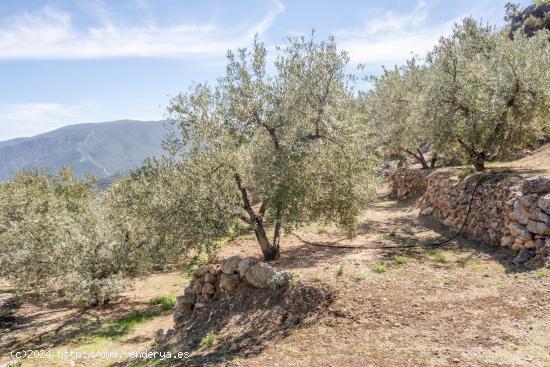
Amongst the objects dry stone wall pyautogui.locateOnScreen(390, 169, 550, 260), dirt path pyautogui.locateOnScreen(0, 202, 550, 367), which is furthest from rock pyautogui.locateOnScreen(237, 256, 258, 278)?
dry stone wall pyautogui.locateOnScreen(390, 169, 550, 260)

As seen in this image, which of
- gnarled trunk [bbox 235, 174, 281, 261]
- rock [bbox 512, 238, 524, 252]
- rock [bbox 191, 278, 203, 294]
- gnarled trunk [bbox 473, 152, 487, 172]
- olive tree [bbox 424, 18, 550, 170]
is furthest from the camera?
gnarled trunk [bbox 473, 152, 487, 172]

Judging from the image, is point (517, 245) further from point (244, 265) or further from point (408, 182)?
point (408, 182)

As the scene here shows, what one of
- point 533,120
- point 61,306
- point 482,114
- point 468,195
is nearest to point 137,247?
point 61,306

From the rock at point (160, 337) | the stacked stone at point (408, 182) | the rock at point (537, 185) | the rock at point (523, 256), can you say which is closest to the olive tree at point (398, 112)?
the stacked stone at point (408, 182)

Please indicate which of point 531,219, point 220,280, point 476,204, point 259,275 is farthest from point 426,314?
point 476,204

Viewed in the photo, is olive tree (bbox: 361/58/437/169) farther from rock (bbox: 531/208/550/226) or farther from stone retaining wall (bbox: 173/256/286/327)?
stone retaining wall (bbox: 173/256/286/327)

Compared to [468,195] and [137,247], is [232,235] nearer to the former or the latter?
[137,247]

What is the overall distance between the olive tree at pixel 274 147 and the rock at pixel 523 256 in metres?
7.21

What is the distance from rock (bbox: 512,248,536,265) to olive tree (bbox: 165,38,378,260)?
284 inches

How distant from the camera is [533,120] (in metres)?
24.5

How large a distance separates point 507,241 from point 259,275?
12.2 metres

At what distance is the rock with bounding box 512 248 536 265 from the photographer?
16.5m

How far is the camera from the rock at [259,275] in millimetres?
16406

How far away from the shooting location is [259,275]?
54.7 ft
